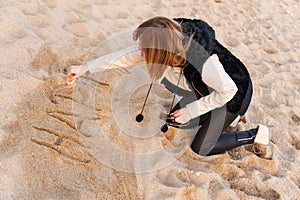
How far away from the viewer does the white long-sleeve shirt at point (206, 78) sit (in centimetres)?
155

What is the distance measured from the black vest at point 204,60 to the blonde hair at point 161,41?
0.05 m

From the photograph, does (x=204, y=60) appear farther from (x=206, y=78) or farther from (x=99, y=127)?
(x=99, y=127)

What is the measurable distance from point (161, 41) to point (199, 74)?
30 cm

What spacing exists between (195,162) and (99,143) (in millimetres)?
587

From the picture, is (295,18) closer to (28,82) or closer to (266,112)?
(266,112)

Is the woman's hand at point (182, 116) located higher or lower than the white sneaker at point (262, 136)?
higher

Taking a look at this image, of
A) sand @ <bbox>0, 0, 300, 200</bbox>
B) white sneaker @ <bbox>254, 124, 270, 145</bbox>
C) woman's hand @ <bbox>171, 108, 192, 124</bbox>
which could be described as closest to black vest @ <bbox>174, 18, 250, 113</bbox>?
woman's hand @ <bbox>171, 108, 192, 124</bbox>

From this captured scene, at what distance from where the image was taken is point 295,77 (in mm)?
2820

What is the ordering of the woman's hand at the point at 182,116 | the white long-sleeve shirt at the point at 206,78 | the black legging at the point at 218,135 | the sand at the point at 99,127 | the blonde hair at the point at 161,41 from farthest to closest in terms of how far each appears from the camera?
the black legging at the point at 218,135 < the woman's hand at the point at 182,116 < the sand at the point at 99,127 < the white long-sleeve shirt at the point at 206,78 < the blonde hair at the point at 161,41

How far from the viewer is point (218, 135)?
75.9 inches

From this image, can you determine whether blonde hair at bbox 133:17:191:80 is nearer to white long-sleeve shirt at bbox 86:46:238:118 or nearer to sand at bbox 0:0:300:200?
white long-sleeve shirt at bbox 86:46:238:118

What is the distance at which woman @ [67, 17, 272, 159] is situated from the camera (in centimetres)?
147

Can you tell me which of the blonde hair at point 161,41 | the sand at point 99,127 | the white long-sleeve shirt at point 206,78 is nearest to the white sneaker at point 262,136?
the sand at point 99,127

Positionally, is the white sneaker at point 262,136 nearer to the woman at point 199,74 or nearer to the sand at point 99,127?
the woman at point 199,74
